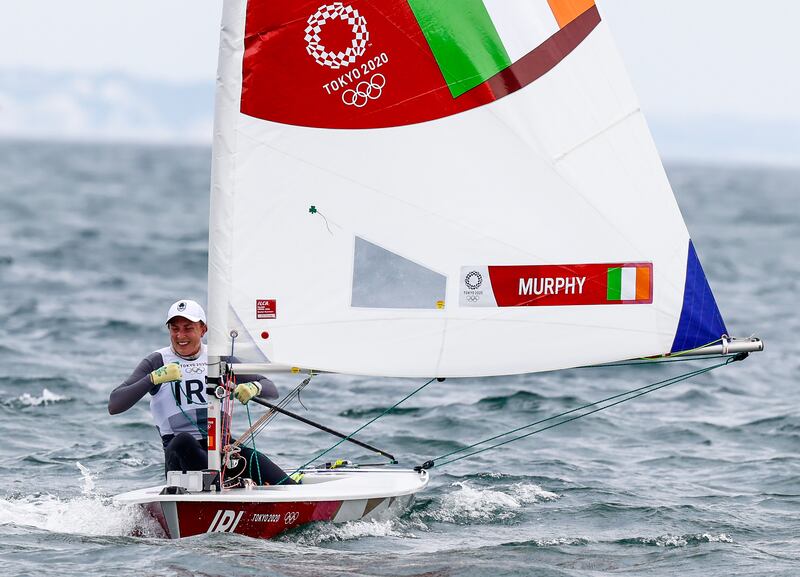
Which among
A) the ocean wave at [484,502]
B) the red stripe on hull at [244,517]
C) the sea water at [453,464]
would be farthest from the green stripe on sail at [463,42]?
the ocean wave at [484,502]

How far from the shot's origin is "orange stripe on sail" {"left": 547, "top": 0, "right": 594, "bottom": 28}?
7469mm

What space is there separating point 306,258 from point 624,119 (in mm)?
2046

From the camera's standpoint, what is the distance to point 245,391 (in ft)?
24.7

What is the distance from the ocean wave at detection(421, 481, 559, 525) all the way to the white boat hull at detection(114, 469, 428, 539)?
0.86m

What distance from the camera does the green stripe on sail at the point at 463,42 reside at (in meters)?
7.45

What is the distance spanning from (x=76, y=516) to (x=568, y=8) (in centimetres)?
451

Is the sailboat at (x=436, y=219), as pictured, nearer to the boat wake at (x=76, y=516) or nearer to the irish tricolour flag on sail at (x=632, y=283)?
the irish tricolour flag on sail at (x=632, y=283)

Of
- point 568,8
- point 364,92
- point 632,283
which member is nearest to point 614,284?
point 632,283

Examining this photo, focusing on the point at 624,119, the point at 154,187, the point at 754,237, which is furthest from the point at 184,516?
the point at 154,187

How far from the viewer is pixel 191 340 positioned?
809 centimetres

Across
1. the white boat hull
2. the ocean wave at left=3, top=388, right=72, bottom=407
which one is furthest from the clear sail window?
the ocean wave at left=3, top=388, right=72, bottom=407

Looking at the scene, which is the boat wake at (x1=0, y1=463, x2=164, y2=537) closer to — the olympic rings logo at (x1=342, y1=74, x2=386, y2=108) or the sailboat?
the sailboat

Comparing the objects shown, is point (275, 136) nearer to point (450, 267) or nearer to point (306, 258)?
point (306, 258)

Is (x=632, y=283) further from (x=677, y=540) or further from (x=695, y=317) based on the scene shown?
(x=677, y=540)
